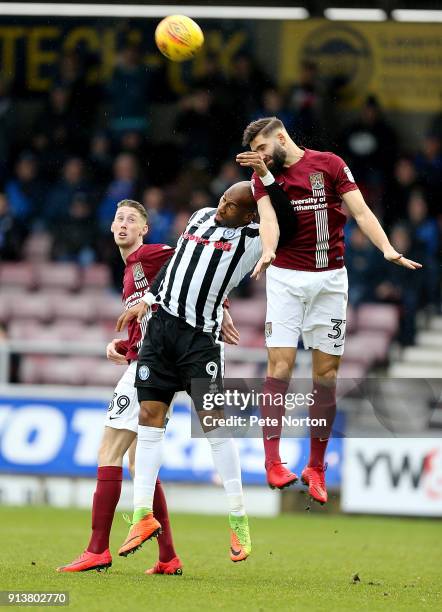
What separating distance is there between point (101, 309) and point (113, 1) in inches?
143

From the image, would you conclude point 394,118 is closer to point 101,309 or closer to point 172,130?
point 172,130

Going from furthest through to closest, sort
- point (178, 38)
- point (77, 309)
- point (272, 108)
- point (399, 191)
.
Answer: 1. point (77, 309)
2. point (272, 108)
3. point (399, 191)
4. point (178, 38)

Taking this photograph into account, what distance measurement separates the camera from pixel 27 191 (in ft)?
54.2

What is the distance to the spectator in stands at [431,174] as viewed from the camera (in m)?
15.3

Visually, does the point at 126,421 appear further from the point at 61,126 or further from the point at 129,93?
the point at 61,126

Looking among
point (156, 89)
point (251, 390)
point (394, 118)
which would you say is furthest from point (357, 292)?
point (251, 390)

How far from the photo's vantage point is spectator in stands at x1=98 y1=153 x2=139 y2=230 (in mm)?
16000

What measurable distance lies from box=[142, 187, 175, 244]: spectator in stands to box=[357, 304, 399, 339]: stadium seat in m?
2.41

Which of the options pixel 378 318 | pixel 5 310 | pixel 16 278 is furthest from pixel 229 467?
pixel 16 278

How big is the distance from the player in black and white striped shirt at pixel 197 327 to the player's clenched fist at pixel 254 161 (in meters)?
0.13

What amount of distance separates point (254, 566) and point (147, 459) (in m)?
1.48

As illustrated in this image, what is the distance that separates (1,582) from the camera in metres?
6.84

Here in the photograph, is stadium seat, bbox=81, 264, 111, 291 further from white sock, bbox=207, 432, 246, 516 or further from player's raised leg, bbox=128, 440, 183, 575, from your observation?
white sock, bbox=207, 432, 246, 516

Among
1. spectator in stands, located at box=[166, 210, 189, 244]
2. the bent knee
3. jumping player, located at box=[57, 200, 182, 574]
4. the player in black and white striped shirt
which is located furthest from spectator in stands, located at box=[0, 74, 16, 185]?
the bent knee
